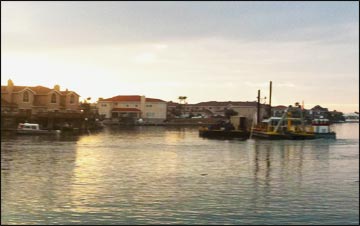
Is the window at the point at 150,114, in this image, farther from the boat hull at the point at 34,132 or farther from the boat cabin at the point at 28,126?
the boat cabin at the point at 28,126

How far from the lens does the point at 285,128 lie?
2884cm

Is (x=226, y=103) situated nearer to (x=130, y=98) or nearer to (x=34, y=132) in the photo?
(x=130, y=98)

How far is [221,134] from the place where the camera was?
96.1 feet

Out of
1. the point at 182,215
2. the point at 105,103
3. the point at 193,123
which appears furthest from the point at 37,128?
the point at 193,123

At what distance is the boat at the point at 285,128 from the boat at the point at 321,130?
30.6 inches

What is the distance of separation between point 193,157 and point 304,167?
168 inches

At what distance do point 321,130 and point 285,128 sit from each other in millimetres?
2864

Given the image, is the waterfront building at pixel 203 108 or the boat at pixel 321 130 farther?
the waterfront building at pixel 203 108

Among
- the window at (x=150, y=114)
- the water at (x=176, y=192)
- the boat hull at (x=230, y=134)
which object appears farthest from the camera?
the window at (x=150, y=114)

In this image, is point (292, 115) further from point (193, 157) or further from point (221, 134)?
point (193, 157)

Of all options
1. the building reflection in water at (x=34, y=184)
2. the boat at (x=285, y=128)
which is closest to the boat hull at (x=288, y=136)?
the boat at (x=285, y=128)

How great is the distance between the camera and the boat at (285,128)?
27250 mm

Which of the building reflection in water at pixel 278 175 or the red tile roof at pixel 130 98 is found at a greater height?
the red tile roof at pixel 130 98

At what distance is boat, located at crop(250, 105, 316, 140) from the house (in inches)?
958
